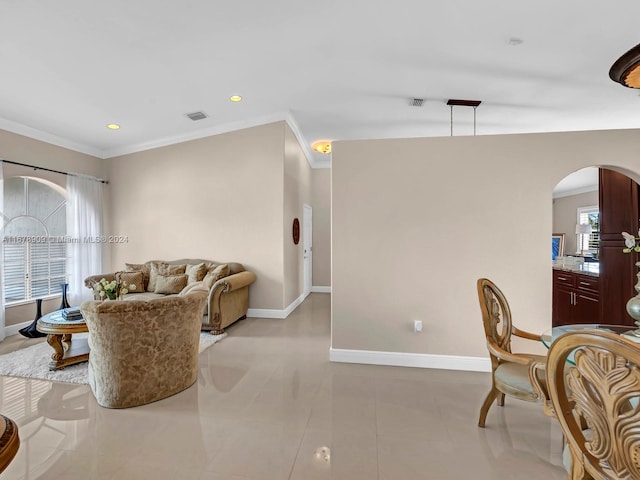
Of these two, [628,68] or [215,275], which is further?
[215,275]

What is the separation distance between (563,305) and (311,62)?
4.83m

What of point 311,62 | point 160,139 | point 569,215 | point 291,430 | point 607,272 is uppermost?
point 311,62

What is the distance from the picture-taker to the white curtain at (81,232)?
211 inches

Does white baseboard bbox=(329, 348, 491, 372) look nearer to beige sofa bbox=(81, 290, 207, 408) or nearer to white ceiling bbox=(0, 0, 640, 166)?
beige sofa bbox=(81, 290, 207, 408)

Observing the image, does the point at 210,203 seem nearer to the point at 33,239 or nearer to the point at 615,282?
the point at 33,239

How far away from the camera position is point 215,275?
4.77 m

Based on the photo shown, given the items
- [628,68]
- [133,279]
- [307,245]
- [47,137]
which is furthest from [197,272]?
[628,68]

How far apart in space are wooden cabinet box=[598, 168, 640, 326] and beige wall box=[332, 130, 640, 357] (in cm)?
88

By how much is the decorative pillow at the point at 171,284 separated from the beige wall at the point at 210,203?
66cm

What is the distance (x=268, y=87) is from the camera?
421cm

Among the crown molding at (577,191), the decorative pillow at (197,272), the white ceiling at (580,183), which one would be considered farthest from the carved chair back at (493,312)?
the crown molding at (577,191)

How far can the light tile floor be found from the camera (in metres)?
1.88

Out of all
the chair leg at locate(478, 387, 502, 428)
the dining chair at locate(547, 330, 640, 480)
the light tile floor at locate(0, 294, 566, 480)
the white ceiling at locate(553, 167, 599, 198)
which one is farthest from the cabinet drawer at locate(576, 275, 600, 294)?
the dining chair at locate(547, 330, 640, 480)

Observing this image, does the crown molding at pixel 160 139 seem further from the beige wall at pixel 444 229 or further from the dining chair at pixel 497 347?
the dining chair at pixel 497 347
